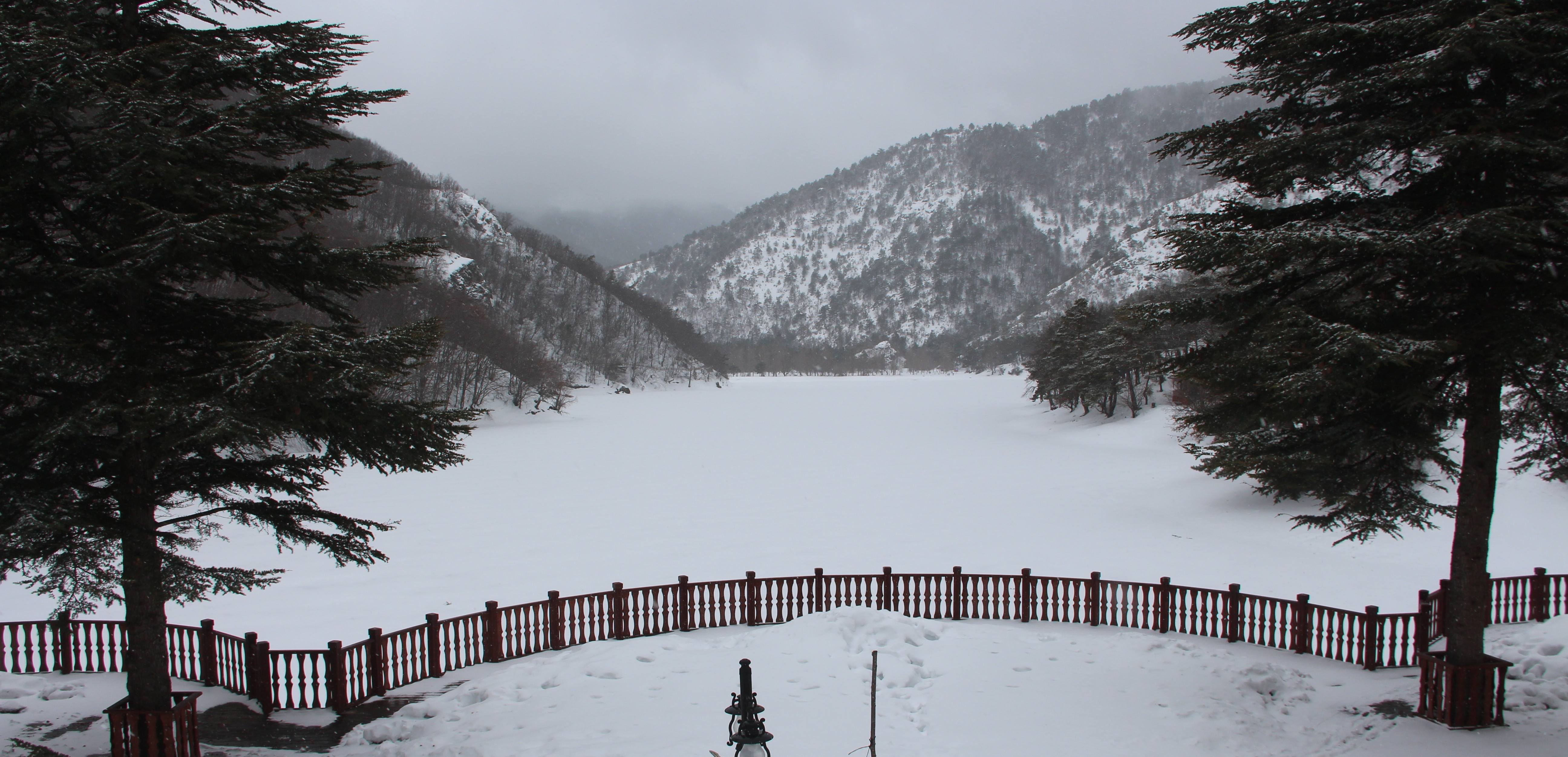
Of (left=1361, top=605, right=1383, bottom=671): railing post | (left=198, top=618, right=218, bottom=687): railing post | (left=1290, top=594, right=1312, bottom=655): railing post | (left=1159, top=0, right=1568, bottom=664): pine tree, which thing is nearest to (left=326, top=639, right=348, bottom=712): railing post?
(left=198, top=618, right=218, bottom=687): railing post

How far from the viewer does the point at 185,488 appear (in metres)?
8.38

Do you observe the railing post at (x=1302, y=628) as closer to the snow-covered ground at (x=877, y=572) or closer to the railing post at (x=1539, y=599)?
the snow-covered ground at (x=877, y=572)

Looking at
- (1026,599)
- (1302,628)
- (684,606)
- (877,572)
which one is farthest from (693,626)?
(1302,628)

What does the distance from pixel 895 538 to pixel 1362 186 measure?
16.1 m

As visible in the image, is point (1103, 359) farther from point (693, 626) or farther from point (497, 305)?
point (497, 305)

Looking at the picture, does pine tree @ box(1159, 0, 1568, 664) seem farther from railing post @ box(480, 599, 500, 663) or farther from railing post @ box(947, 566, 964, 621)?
railing post @ box(480, 599, 500, 663)

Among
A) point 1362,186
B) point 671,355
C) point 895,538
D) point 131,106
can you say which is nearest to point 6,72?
A: point 131,106

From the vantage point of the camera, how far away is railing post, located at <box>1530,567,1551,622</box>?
12328 mm

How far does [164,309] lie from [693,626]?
28.6 feet

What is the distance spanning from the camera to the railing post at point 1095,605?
13156 millimetres

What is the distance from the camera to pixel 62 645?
10656 millimetres

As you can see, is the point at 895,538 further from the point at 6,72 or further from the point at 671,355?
the point at 671,355

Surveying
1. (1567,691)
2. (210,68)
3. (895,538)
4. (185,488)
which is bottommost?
(895,538)

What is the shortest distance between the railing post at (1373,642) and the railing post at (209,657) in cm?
1609
